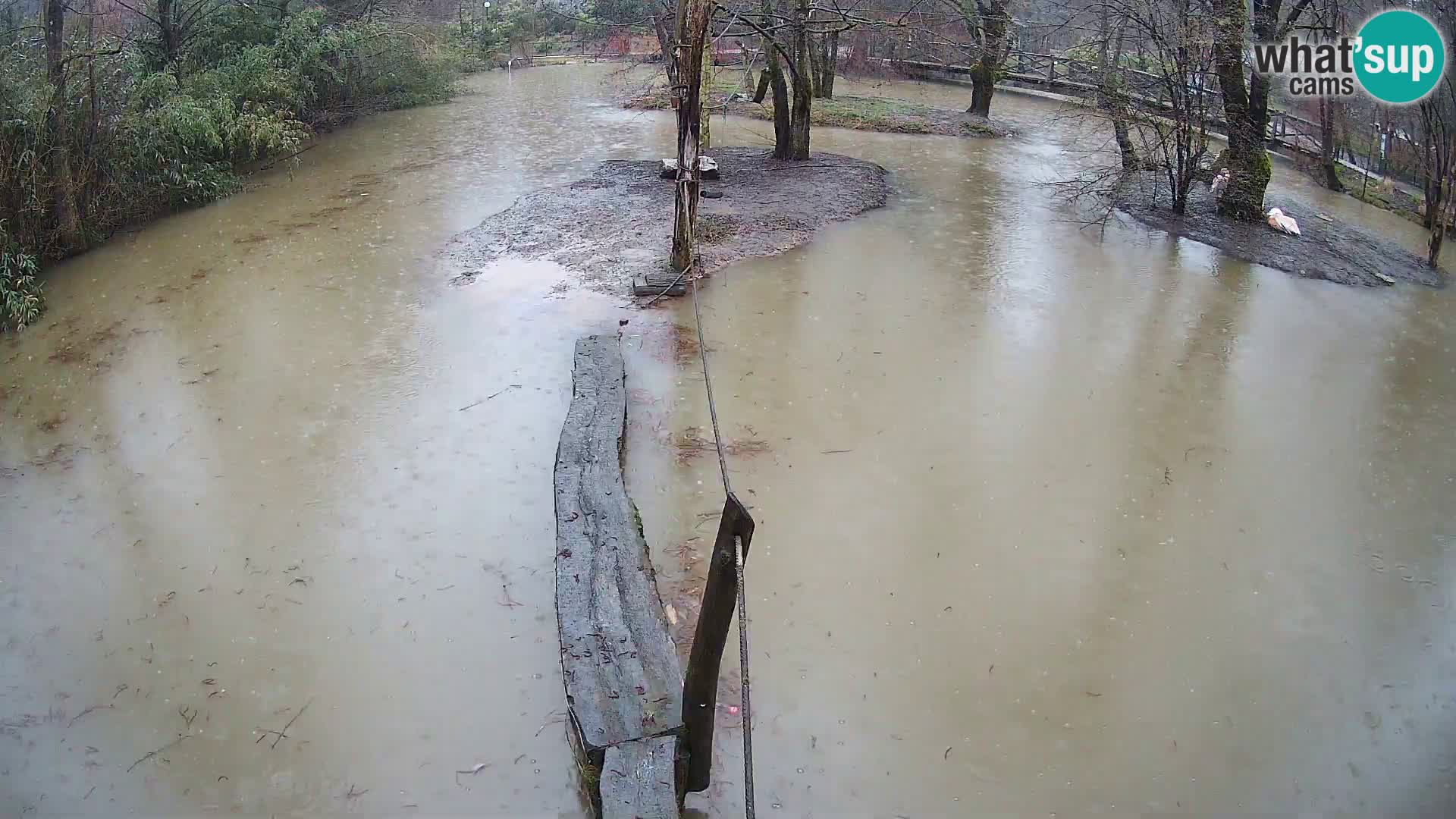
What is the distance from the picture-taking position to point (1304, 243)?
8961 millimetres

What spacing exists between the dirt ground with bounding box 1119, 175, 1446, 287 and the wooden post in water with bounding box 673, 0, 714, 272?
5075mm

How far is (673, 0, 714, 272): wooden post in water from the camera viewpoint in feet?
23.3

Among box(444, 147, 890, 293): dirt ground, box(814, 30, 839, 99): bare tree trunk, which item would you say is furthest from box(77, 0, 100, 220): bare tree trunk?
box(814, 30, 839, 99): bare tree trunk

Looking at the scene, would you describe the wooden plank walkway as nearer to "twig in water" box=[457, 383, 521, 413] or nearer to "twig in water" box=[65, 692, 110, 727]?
"twig in water" box=[457, 383, 521, 413]

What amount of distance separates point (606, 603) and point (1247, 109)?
8.75m

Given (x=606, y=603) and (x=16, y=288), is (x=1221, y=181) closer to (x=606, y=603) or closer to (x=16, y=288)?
(x=606, y=603)

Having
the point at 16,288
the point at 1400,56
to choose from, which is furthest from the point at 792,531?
the point at 1400,56

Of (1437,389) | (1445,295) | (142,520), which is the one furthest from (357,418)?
(1445,295)

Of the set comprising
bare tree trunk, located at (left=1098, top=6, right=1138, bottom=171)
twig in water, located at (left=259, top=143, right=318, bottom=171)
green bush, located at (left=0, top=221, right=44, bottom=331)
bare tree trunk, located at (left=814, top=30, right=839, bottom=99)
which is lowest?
green bush, located at (left=0, top=221, right=44, bottom=331)

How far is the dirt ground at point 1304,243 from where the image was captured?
8.30 metres

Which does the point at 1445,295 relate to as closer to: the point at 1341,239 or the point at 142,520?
the point at 1341,239

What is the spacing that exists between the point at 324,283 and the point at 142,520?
358cm

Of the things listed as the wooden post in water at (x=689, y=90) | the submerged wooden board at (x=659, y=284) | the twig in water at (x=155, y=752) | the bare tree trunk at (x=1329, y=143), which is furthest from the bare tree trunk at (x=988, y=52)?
the twig in water at (x=155, y=752)

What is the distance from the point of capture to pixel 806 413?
19.0 feet
